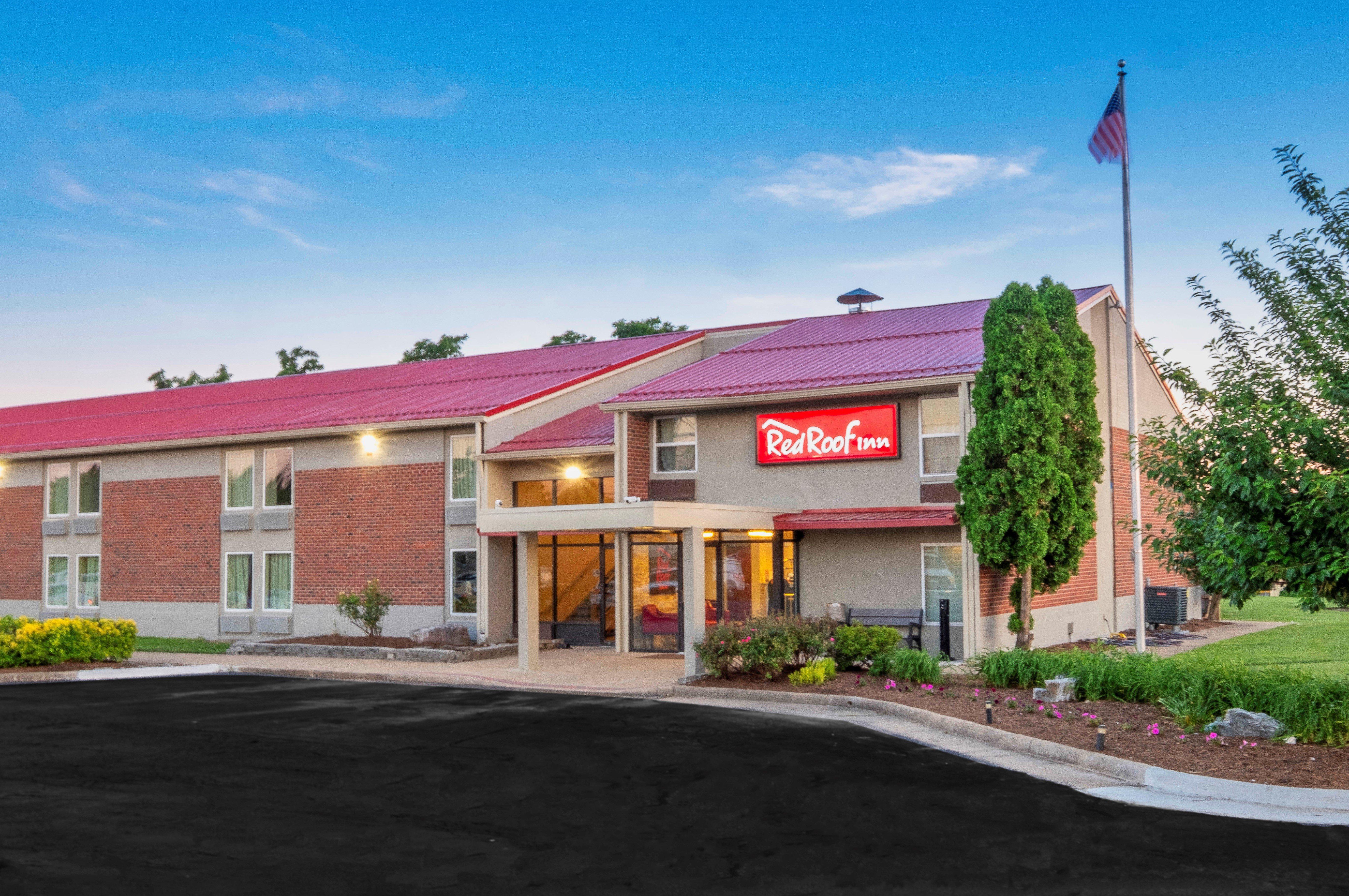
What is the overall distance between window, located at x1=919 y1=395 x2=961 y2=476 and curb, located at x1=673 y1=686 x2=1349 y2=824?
6882 mm

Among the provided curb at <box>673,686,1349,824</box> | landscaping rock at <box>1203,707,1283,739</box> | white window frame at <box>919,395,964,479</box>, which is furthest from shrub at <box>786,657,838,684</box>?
landscaping rock at <box>1203,707,1283,739</box>

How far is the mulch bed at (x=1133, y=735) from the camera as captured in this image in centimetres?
1026

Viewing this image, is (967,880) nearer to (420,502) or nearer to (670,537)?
(670,537)

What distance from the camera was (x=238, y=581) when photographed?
2762cm

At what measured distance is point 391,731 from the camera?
550 inches

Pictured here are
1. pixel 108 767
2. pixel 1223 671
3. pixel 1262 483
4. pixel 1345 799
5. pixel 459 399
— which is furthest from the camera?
pixel 459 399

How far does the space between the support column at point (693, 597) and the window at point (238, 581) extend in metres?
13.2

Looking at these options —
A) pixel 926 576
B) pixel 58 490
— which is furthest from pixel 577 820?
pixel 58 490

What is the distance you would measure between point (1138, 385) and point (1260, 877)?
78.6ft

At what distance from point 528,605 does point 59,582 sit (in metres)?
17.5

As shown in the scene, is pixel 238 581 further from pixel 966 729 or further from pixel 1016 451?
pixel 966 729

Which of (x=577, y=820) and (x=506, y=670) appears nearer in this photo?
(x=577, y=820)

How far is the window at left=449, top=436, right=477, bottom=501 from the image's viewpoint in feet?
81.5

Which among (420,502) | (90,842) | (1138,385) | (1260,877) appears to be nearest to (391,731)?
(90,842)
